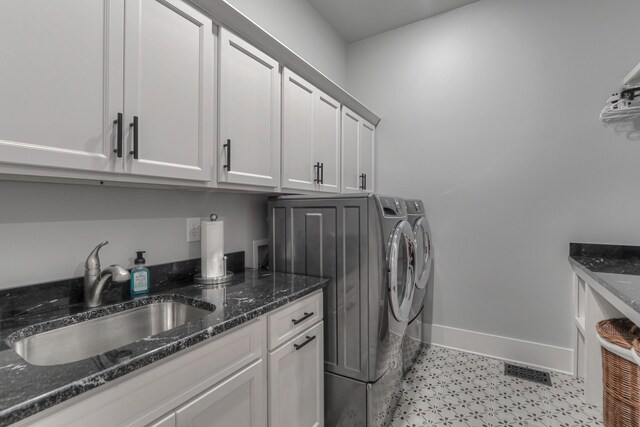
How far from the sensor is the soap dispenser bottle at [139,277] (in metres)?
1.34

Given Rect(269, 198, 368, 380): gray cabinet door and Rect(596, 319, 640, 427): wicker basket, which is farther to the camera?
Rect(269, 198, 368, 380): gray cabinet door

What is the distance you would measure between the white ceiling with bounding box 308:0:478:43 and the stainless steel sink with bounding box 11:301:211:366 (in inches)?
106

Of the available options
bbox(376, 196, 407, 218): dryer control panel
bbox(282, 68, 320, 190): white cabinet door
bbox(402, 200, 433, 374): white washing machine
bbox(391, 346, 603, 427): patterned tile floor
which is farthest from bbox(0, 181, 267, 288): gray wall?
bbox(391, 346, 603, 427): patterned tile floor

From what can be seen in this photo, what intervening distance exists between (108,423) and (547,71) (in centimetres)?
331

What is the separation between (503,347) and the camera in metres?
2.58

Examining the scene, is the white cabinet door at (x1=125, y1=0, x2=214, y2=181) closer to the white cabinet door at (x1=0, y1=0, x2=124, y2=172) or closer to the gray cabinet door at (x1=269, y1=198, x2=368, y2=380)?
the white cabinet door at (x1=0, y1=0, x2=124, y2=172)

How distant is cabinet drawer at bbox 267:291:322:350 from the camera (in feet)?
4.25

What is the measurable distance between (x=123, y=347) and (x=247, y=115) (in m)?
1.12

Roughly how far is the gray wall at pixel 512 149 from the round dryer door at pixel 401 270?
992 millimetres

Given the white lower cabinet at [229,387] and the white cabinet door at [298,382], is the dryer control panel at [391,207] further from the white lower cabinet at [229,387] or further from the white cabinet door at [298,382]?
the white cabinet door at [298,382]

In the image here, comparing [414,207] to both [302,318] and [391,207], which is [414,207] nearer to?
[391,207]

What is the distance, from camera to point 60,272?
1174 mm

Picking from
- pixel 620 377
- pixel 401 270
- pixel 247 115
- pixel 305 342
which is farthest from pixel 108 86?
pixel 620 377

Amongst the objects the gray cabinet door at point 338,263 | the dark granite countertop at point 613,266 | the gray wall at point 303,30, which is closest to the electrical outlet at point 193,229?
the gray cabinet door at point 338,263
